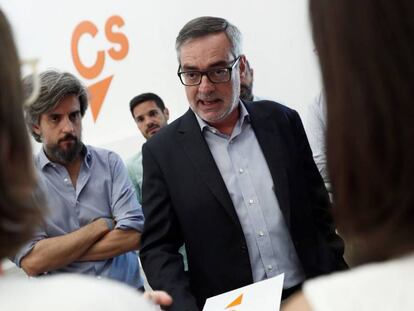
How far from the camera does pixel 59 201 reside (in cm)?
278

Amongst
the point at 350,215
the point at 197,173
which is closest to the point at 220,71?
the point at 197,173

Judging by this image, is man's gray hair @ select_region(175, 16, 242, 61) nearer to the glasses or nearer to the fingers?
the glasses

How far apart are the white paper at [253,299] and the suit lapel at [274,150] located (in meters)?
0.56

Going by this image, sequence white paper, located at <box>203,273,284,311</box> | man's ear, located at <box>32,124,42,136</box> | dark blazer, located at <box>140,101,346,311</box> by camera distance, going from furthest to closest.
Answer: man's ear, located at <box>32,124,42,136</box>
dark blazer, located at <box>140,101,346,311</box>
white paper, located at <box>203,273,284,311</box>

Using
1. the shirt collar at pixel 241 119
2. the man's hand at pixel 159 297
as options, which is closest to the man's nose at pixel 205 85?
the shirt collar at pixel 241 119

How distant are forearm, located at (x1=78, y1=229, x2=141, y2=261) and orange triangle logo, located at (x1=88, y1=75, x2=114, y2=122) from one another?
8.45 ft

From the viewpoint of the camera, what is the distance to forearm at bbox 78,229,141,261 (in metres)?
2.69

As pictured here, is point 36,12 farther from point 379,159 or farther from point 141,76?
point 379,159

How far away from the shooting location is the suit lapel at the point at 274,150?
2.44 metres

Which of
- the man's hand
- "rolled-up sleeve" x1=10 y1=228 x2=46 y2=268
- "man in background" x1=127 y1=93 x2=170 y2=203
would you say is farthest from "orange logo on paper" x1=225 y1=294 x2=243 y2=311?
"man in background" x1=127 y1=93 x2=170 y2=203

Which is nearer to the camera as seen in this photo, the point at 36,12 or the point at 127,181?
the point at 127,181

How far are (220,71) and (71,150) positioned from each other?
86 centimetres

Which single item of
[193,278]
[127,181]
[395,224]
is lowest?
[193,278]

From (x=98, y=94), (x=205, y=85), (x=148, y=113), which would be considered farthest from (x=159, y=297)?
(x=98, y=94)
